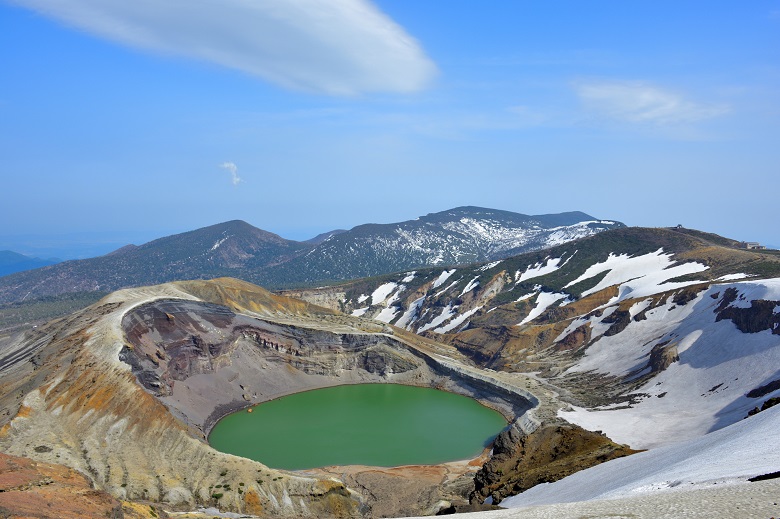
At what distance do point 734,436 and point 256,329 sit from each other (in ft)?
224

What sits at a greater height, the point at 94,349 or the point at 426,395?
the point at 94,349

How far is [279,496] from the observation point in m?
41.7

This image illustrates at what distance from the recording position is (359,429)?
63.0m

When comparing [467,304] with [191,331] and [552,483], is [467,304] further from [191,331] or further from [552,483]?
[552,483]

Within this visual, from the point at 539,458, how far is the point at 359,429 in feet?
84.8

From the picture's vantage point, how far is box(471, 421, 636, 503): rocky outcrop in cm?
3662

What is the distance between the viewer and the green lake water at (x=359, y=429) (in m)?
55.2

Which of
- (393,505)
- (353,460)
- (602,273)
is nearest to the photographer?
(393,505)

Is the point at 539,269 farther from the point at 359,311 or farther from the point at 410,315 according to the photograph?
the point at 359,311

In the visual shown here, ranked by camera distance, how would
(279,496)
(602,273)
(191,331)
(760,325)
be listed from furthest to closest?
(602,273), (191,331), (760,325), (279,496)

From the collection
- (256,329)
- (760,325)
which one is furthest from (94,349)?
(760,325)

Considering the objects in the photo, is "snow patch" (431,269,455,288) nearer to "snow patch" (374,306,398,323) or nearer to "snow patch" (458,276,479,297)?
"snow patch" (458,276,479,297)

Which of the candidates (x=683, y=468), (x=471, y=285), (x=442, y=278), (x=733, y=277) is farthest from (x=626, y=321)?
(x=442, y=278)

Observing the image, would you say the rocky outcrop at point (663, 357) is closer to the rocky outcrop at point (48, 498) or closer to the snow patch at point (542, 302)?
the snow patch at point (542, 302)
